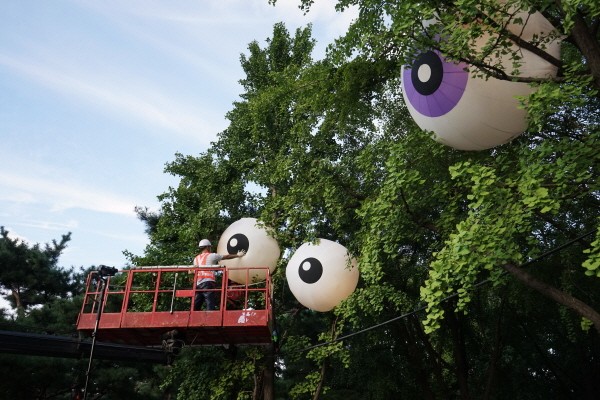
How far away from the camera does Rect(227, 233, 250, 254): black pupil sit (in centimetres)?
1214

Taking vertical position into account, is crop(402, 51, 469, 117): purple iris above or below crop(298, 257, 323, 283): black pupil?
above

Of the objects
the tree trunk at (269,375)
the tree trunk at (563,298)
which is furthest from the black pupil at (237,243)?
the tree trunk at (563,298)

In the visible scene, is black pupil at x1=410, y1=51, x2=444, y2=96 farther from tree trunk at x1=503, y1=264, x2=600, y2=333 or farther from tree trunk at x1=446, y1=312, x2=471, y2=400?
tree trunk at x1=446, y1=312, x2=471, y2=400

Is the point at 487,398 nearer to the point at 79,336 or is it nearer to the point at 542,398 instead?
the point at 542,398

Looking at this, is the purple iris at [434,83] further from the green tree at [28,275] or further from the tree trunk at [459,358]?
the green tree at [28,275]

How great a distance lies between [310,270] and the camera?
35.7ft

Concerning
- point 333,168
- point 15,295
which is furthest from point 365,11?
point 15,295

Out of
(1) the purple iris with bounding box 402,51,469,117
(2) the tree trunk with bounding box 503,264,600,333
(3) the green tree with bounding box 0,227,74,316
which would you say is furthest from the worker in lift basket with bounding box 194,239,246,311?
(3) the green tree with bounding box 0,227,74,316

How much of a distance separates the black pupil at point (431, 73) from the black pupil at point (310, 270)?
4893 millimetres

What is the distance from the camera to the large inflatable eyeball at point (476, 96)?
6680 mm

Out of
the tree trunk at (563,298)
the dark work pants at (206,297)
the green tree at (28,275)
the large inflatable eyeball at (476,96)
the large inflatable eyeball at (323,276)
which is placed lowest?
the tree trunk at (563,298)

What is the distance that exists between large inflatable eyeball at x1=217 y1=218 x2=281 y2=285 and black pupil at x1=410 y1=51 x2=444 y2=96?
621 cm

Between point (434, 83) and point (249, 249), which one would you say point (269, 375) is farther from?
point (434, 83)

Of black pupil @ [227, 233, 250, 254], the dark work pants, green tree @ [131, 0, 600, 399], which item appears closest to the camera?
green tree @ [131, 0, 600, 399]
